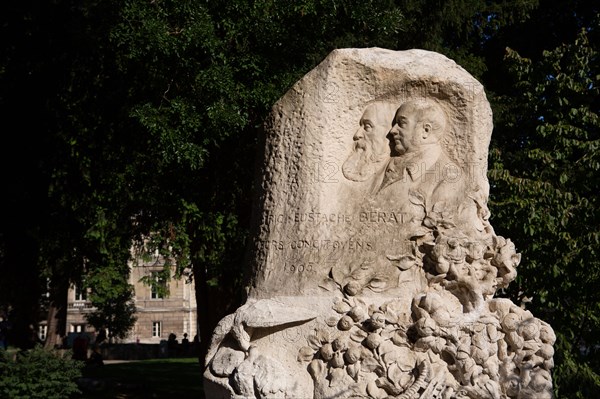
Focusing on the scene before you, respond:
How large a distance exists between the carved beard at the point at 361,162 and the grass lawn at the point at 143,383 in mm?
10993

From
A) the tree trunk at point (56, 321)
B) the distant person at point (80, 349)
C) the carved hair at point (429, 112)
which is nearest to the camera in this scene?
the carved hair at point (429, 112)

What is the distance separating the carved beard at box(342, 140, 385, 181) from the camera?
638cm

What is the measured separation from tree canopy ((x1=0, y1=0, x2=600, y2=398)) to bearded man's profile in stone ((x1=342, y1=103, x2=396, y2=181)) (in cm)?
219

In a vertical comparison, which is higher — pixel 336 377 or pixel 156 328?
pixel 156 328

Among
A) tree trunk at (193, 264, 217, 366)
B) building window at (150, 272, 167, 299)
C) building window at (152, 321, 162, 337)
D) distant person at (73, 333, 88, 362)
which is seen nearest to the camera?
tree trunk at (193, 264, 217, 366)

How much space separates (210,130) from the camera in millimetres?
10156

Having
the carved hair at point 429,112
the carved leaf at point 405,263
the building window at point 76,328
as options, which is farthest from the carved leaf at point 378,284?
the building window at point 76,328

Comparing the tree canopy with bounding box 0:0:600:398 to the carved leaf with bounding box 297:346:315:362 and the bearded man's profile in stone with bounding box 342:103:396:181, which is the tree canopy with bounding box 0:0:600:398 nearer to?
the bearded man's profile in stone with bounding box 342:103:396:181

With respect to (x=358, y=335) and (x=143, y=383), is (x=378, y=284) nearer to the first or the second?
(x=358, y=335)

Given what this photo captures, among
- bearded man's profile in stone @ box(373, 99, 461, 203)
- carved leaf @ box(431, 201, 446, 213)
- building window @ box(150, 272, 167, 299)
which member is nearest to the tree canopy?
building window @ box(150, 272, 167, 299)

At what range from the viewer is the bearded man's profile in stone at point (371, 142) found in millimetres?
6402

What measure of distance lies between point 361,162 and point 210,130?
4031 millimetres

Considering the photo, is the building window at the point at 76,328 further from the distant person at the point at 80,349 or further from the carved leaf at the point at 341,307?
the carved leaf at the point at 341,307

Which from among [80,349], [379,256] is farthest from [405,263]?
[80,349]
